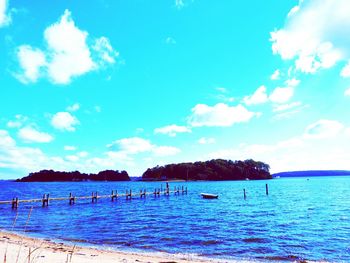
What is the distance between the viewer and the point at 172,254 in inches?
629

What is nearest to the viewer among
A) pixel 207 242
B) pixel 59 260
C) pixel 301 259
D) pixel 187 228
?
pixel 59 260

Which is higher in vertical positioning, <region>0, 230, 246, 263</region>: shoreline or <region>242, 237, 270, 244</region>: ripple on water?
<region>0, 230, 246, 263</region>: shoreline

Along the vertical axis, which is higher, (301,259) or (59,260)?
(59,260)

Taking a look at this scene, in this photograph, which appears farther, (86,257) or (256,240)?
(256,240)

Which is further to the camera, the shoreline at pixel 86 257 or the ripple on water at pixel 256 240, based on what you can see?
the ripple on water at pixel 256 240

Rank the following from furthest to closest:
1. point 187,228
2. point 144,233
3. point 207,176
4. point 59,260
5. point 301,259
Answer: point 207,176 < point 187,228 < point 144,233 < point 301,259 < point 59,260

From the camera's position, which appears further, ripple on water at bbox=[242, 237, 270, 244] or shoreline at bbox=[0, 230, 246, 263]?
ripple on water at bbox=[242, 237, 270, 244]

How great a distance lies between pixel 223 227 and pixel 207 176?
580 feet

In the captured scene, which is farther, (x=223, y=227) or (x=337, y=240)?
(x=223, y=227)

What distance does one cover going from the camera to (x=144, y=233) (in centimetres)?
2219

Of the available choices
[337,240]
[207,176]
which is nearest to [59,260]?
[337,240]

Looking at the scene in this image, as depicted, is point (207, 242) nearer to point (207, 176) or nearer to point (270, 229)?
point (270, 229)

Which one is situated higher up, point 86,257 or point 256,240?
point 86,257

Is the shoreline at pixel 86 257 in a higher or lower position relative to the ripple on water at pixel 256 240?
higher
